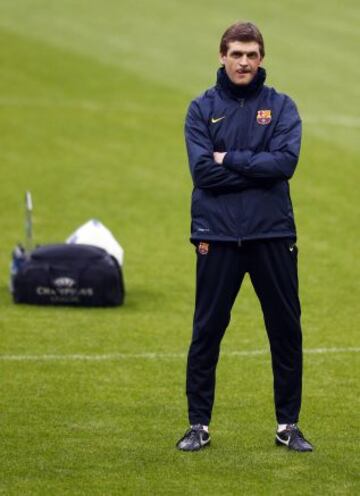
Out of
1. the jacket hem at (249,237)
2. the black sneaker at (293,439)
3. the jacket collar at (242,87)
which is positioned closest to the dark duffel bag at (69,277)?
the black sneaker at (293,439)

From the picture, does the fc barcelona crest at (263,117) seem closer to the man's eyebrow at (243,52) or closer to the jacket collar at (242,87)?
the jacket collar at (242,87)

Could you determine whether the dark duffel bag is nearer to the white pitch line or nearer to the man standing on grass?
the white pitch line

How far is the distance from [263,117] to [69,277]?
209 inches

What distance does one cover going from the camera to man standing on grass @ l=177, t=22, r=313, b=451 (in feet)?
30.7

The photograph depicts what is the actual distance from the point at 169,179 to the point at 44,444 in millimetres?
12286

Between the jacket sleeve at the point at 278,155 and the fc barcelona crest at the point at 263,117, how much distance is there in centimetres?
6

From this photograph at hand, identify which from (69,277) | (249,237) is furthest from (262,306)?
(69,277)

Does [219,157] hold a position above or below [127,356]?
above

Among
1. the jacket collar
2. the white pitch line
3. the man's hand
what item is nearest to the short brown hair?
the jacket collar

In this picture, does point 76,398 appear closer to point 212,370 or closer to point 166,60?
point 212,370

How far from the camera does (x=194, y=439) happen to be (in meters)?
9.73

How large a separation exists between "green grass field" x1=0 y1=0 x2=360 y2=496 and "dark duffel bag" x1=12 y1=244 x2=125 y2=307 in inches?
6.0

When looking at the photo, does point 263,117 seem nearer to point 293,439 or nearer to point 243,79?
point 243,79

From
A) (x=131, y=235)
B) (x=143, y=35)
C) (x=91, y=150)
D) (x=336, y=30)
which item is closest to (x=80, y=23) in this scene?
(x=143, y=35)
